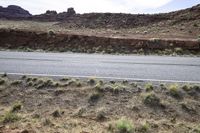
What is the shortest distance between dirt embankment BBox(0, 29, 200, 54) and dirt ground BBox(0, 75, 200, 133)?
13611 millimetres

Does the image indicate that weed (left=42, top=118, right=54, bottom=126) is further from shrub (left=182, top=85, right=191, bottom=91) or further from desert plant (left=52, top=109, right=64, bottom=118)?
shrub (left=182, top=85, right=191, bottom=91)

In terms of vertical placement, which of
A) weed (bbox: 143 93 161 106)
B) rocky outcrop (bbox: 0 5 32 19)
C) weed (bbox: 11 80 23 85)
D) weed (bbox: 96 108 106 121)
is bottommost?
weed (bbox: 96 108 106 121)

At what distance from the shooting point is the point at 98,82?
9086mm

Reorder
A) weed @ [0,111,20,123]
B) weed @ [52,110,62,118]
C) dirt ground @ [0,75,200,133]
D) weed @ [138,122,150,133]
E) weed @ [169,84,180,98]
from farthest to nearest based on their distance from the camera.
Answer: weed @ [169,84,180,98]
weed @ [52,110,62,118]
weed @ [0,111,20,123]
dirt ground @ [0,75,200,133]
weed @ [138,122,150,133]

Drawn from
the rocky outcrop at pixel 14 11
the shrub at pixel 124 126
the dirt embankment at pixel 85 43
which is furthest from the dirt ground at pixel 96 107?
the rocky outcrop at pixel 14 11

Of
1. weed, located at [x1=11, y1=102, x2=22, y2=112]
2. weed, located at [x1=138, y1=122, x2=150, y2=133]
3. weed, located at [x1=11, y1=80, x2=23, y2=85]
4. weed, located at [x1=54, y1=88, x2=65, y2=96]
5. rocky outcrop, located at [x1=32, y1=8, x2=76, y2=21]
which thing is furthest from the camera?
rocky outcrop, located at [x1=32, y1=8, x2=76, y2=21]

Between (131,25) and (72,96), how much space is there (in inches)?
1672

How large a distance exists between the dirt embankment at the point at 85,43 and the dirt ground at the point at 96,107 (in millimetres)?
13611

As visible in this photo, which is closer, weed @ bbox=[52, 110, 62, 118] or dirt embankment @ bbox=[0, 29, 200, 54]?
weed @ bbox=[52, 110, 62, 118]

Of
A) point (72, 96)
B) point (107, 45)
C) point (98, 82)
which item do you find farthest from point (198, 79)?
point (107, 45)

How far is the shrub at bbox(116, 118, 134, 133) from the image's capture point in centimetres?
633

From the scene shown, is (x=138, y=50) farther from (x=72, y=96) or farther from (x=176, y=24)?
(x=176, y=24)

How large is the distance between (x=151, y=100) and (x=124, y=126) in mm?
1576

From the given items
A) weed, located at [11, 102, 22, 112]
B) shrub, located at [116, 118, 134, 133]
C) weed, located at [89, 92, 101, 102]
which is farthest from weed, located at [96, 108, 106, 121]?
weed, located at [11, 102, 22, 112]
